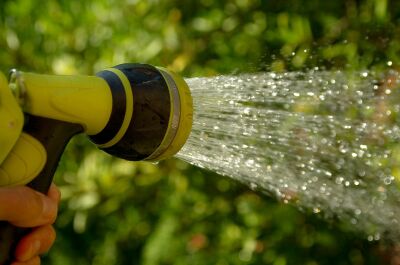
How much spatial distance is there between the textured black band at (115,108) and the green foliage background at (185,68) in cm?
94

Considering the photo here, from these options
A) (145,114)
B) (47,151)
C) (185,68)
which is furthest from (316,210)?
(47,151)

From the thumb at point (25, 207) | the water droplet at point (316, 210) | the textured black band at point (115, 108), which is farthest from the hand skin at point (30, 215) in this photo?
the water droplet at point (316, 210)

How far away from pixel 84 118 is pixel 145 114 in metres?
0.10

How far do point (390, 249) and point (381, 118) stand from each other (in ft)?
1.07

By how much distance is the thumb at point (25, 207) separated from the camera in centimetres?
111

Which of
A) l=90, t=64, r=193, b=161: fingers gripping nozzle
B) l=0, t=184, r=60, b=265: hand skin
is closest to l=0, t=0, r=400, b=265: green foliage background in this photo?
l=90, t=64, r=193, b=161: fingers gripping nozzle

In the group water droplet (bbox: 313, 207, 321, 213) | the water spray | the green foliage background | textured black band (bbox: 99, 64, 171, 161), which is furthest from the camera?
the green foliage background

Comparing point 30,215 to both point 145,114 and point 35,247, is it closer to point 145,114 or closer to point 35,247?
point 35,247

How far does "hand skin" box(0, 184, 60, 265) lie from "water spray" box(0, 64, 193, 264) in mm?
13

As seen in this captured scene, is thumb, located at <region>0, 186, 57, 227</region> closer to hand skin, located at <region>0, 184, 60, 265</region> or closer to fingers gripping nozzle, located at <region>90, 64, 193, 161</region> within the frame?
hand skin, located at <region>0, 184, 60, 265</region>

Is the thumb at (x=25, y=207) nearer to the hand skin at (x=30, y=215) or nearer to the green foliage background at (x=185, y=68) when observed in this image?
the hand skin at (x=30, y=215)

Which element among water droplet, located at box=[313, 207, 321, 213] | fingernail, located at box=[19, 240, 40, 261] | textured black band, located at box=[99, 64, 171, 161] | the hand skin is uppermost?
textured black band, located at box=[99, 64, 171, 161]

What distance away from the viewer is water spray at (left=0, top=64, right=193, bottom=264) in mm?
1108

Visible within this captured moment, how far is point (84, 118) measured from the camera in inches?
45.8
